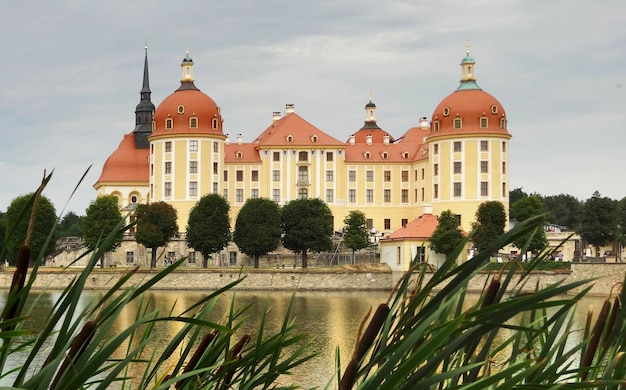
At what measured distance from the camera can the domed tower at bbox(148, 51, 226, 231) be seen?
71.1 metres

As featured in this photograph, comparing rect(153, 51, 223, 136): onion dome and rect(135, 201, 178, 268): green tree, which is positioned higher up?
rect(153, 51, 223, 136): onion dome

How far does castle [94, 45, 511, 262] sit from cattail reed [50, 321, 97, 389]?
6345 cm

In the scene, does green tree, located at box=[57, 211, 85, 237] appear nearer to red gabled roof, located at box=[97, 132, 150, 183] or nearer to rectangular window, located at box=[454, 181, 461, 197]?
red gabled roof, located at box=[97, 132, 150, 183]

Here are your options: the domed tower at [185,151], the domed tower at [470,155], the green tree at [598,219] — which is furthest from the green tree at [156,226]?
the green tree at [598,219]

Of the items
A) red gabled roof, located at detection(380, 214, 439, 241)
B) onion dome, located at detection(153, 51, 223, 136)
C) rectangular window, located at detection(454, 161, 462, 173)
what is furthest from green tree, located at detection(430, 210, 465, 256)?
onion dome, located at detection(153, 51, 223, 136)

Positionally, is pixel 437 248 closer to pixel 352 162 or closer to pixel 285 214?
pixel 285 214

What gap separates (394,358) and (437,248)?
177ft

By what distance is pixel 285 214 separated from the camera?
6284cm

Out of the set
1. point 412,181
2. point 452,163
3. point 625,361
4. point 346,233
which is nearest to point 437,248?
point 346,233

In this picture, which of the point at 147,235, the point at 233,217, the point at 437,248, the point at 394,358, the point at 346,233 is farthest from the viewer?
the point at 233,217

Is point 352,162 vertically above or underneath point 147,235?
above

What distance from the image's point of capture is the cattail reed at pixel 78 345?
2.58m

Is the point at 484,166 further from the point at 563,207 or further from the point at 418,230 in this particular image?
the point at 563,207

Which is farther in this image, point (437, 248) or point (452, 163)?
point (452, 163)
